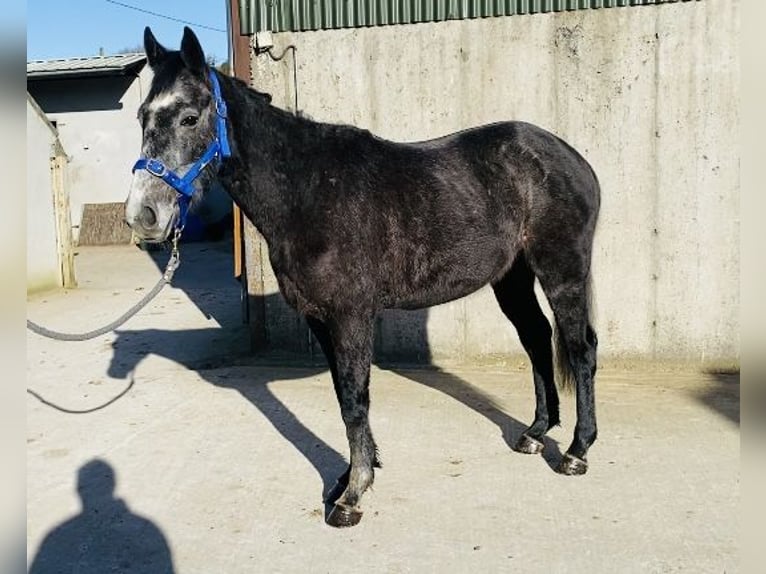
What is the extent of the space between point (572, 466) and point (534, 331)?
0.88 metres

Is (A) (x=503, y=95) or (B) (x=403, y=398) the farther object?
(A) (x=503, y=95)

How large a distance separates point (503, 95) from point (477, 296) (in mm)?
1642

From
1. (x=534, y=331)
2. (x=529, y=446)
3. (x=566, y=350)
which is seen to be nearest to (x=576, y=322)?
(x=566, y=350)

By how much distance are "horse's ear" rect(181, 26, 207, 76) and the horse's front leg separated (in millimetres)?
1267

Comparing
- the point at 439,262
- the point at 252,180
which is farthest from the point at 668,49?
the point at 252,180

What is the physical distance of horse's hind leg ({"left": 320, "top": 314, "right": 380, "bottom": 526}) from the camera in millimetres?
3252

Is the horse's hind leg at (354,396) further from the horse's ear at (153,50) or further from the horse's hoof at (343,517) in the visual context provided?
the horse's ear at (153,50)

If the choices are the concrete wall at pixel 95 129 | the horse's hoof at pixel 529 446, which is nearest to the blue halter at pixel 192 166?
→ the horse's hoof at pixel 529 446

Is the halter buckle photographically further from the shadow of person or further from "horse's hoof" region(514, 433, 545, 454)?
"horse's hoof" region(514, 433, 545, 454)

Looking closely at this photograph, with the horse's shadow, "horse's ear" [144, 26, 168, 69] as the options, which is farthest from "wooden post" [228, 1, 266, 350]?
"horse's ear" [144, 26, 168, 69]

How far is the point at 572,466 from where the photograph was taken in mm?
3672

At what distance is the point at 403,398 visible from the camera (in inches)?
200

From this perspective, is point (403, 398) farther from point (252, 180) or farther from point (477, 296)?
point (252, 180)

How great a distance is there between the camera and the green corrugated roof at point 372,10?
548cm
